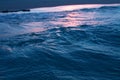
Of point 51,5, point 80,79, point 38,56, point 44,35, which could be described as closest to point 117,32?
point 44,35

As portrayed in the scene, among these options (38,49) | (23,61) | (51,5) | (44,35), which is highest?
(51,5)

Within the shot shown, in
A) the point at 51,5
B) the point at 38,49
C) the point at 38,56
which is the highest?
the point at 51,5

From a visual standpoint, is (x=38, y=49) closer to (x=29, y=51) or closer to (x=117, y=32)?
(x=29, y=51)

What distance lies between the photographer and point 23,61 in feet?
17.1

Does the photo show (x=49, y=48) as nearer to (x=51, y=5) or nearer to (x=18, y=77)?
(x=18, y=77)

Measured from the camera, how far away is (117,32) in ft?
25.1

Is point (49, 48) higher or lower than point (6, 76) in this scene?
higher

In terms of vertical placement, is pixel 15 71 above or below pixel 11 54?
below

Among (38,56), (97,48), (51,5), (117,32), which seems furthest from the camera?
(51,5)

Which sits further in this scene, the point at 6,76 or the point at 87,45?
the point at 87,45

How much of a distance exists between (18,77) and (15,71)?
358 millimetres

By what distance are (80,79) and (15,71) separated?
64.7 inches

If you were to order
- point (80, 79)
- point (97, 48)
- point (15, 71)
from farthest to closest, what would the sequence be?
point (97, 48) → point (15, 71) → point (80, 79)

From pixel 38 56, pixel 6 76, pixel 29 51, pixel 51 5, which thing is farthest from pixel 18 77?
pixel 51 5
